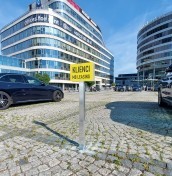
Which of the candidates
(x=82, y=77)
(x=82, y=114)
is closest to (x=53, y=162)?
(x=82, y=114)

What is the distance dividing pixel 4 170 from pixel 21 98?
656cm

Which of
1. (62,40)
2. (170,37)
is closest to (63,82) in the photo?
(62,40)

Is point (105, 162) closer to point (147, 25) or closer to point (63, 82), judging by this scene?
point (63, 82)

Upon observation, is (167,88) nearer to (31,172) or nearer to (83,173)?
(83,173)

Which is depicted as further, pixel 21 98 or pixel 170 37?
pixel 170 37

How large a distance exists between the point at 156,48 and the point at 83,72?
8473 cm

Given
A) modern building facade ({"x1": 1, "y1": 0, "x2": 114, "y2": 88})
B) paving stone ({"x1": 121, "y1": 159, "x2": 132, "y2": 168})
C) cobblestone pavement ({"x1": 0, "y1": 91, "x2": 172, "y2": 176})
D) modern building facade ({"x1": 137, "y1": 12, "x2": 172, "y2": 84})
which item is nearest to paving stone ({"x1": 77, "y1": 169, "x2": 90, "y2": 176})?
cobblestone pavement ({"x1": 0, "y1": 91, "x2": 172, "y2": 176})

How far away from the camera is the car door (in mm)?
9461

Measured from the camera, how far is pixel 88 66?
10.9 ft

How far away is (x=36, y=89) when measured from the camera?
968cm

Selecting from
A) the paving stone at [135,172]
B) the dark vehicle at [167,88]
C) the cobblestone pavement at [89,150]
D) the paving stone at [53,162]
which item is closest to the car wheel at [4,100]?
the cobblestone pavement at [89,150]

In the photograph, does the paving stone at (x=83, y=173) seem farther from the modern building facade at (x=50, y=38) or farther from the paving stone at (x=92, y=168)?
the modern building facade at (x=50, y=38)

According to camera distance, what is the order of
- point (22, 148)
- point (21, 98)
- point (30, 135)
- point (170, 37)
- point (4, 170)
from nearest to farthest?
point (4, 170) → point (22, 148) → point (30, 135) → point (21, 98) → point (170, 37)

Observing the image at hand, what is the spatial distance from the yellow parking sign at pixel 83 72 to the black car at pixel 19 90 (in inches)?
232
